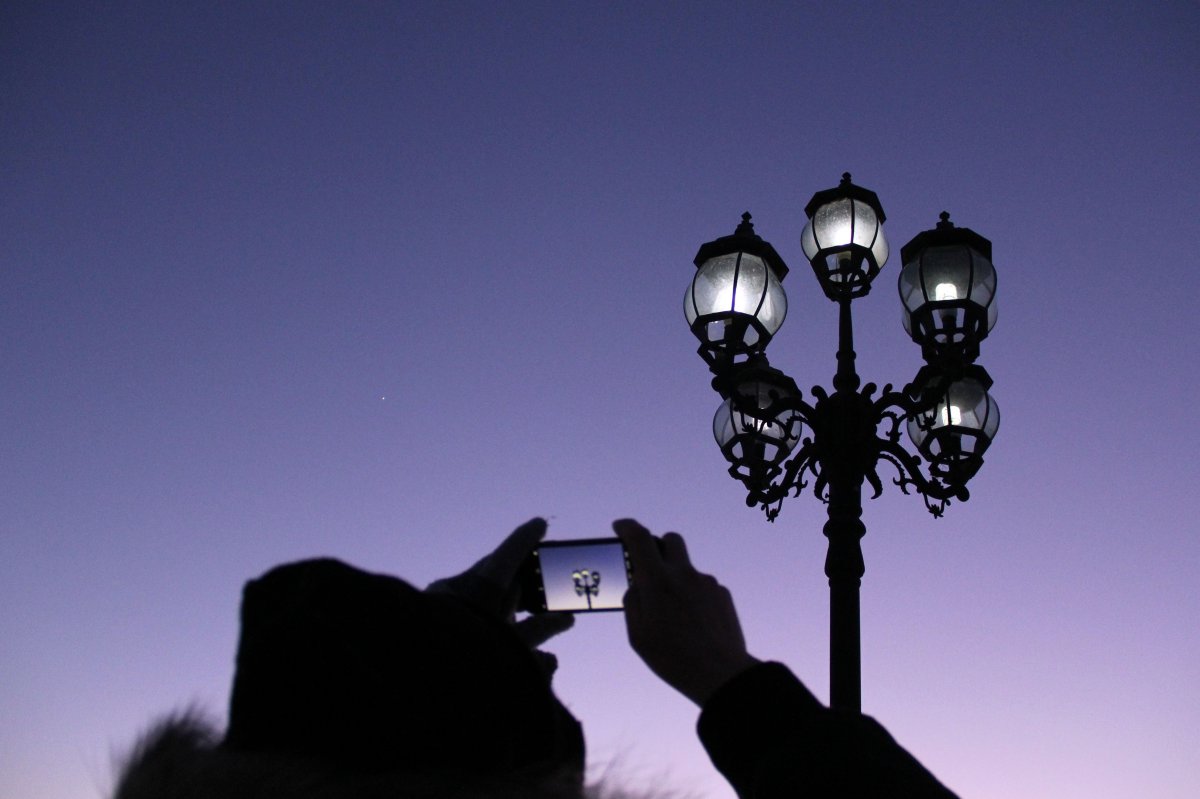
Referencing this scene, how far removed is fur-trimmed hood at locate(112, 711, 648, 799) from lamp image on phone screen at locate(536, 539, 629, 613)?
0.75 metres

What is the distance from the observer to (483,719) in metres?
1.29

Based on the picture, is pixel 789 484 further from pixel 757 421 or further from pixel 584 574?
pixel 584 574

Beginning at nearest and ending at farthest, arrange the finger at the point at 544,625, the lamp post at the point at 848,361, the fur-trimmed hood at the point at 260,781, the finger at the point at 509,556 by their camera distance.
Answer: the fur-trimmed hood at the point at 260,781, the finger at the point at 509,556, the finger at the point at 544,625, the lamp post at the point at 848,361

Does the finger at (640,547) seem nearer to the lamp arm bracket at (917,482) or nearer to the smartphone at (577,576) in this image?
the smartphone at (577,576)

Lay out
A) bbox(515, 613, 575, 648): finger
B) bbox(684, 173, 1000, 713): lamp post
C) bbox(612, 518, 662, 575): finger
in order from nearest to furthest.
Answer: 1. bbox(612, 518, 662, 575): finger
2. bbox(515, 613, 575, 648): finger
3. bbox(684, 173, 1000, 713): lamp post

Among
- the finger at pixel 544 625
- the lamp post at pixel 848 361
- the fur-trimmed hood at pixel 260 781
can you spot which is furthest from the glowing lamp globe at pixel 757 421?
the fur-trimmed hood at pixel 260 781

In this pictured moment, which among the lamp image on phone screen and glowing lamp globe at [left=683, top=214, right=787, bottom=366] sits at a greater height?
glowing lamp globe at [left=683, top=214, right=787, bottom=366]

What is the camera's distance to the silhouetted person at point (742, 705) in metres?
1.27

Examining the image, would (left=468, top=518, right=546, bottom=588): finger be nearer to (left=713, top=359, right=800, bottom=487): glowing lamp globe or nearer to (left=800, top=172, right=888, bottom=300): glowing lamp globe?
(left=713, top=359, right=800, bottom=487): glowing lamp globe

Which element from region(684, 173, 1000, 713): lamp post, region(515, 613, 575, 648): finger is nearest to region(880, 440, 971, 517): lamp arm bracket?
region(684, 173, 1000, 713): lamp post

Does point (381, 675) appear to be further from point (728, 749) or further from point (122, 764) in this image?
point (728, 749)

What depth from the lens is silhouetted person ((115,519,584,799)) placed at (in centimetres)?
121

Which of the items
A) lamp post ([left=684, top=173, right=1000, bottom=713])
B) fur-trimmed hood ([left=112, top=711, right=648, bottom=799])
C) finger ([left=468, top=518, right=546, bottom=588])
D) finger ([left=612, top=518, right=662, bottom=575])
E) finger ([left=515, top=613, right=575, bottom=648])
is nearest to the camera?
fur-trimmed hood ([left=112, top=711, right=648, bottom=799])

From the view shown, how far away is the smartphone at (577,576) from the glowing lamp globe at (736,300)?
4.32 metres
